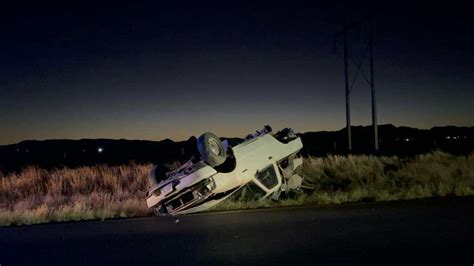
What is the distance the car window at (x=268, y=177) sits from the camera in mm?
15008

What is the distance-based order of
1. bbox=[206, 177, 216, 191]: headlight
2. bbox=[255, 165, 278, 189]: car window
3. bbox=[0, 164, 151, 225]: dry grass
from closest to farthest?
bbox=[206, 177, 216, 191]: headlight → bbox=[0, 164, 151, 225]: dry grass → bbox=[255, 165, 278, 189]: car window

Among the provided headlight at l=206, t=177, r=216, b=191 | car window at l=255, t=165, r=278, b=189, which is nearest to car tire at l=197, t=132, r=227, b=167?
headlight at l=206, t=177, r=216, b=191

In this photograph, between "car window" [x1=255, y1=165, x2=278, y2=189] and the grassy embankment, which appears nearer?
"car window" [x1=255, y1=165, x2=278, y2=189]

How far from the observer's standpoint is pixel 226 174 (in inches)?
546

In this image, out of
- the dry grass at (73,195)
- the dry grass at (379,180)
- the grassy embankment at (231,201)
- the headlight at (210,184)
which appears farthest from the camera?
the dry grass at (379,180)

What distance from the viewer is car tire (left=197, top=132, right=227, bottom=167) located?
13312mm

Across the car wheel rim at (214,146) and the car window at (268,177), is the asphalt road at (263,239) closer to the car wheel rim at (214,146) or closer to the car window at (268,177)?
the car window at (268,177)

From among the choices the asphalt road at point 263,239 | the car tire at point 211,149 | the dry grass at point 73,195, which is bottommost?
the asphalt road at point 263,239

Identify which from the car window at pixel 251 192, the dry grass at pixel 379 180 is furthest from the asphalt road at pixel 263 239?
the dry grass at pixel 379 180

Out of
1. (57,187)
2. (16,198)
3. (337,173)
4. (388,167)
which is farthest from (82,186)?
(388,167)

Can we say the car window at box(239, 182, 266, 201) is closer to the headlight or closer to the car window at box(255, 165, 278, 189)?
the car window at box(255, 165, 278, 189)

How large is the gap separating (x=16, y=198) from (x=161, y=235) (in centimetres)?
1032

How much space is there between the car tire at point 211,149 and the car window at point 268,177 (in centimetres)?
147

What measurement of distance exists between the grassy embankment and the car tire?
2241mm
